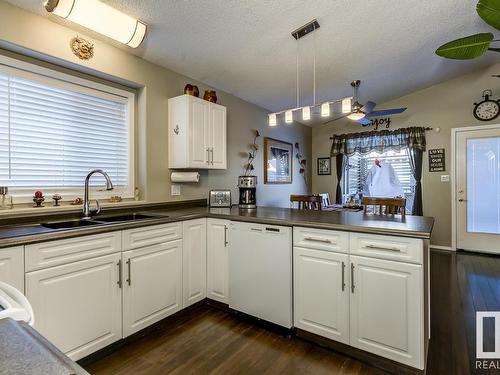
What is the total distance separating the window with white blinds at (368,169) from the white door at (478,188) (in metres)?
0.76

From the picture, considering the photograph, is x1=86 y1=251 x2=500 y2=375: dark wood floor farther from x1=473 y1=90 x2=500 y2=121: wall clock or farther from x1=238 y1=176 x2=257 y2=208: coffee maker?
x1=473 y1=90 x2=500 y2=121: wall clock

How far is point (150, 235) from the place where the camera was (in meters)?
2.21

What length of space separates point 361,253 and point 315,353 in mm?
805

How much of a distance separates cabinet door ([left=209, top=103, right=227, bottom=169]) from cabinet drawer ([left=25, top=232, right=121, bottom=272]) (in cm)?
146

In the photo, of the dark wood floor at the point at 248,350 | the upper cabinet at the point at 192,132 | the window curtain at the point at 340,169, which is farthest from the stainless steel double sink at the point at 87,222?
the window curtain at the point at 340,169

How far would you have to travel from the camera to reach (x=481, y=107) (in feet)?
14.9

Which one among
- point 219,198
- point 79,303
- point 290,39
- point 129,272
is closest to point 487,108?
point 290,39

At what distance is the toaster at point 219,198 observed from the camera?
340 centimetres

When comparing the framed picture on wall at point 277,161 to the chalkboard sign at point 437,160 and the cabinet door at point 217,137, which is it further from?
the chalkboard sign at point 437,160

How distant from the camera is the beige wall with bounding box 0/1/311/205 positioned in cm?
201

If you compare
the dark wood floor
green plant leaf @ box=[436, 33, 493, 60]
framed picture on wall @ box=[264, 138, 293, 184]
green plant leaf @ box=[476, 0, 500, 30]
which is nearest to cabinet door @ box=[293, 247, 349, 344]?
the dark wood floor

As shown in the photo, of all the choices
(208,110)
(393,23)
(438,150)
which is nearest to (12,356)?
(208,110)

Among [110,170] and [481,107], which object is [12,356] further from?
[481,107]

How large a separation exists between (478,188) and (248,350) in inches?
184
